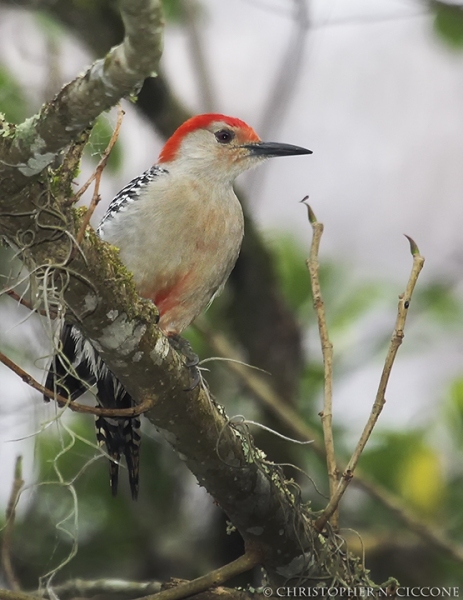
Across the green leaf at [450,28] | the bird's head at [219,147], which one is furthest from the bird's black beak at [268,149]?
the green leaf at [450,28]

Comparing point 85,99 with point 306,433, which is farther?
point 306,433

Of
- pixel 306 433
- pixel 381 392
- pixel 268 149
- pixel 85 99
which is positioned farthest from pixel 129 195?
pixel 85 99

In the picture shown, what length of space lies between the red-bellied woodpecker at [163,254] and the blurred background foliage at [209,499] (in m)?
0.68

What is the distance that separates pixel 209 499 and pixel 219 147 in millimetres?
1828

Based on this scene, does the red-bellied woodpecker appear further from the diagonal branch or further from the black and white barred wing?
the diagonal branch

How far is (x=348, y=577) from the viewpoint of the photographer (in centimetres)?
306

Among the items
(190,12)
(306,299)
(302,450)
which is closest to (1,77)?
(190,12)

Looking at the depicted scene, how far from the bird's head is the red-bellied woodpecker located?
13 cm

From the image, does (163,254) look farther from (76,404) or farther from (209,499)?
(209,499)

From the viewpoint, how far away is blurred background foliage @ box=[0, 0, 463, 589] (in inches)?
173

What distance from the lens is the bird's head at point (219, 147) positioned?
421 centimetres

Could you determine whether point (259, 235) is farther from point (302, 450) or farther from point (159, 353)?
point (159, 353)

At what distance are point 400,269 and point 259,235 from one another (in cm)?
420

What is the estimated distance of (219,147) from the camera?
→ 433 centimetres
